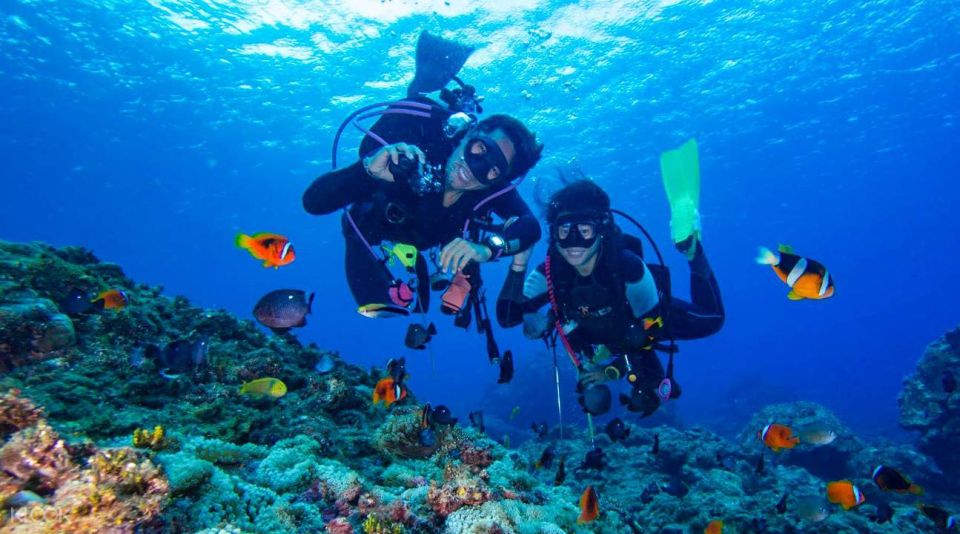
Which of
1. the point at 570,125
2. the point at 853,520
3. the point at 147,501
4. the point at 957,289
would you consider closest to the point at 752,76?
the point at 570,125

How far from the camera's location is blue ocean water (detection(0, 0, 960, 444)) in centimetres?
1962

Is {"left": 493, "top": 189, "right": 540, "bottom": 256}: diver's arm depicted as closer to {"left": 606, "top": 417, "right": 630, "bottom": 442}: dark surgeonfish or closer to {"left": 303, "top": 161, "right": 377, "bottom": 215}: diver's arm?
{"left": 303, "top": 161, "right": 377, "bottom": 215}: diver's arm

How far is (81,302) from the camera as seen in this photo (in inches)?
198

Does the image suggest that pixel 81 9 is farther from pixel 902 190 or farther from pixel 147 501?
pixel 902 190

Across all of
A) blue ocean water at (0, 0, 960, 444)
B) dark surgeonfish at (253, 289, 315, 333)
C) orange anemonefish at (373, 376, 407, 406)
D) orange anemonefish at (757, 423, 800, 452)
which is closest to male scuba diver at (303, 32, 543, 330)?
orange anemonefish at (373, 376, 407, 406)

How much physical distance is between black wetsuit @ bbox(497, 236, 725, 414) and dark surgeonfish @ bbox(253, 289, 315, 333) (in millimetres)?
2836

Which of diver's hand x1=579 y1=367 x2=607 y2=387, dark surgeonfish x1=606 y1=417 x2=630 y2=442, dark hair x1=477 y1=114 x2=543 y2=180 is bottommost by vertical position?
Result: dark surgeonfish x1=606 y1=417 x2=630 y2=442

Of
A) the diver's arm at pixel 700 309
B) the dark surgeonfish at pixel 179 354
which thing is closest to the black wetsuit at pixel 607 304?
the diver's arm at pixel 700 309

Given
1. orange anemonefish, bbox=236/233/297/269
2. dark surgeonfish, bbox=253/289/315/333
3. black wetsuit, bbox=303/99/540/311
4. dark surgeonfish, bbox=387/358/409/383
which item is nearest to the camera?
orange anemonefish, bbox=236/233/297/269

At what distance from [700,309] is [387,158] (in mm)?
5935

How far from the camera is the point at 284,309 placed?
4125 mm

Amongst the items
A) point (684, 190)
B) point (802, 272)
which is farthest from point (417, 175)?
point (684, 190)

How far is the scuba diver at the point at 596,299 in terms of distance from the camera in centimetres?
584

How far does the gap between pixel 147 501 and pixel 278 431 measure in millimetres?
2367
